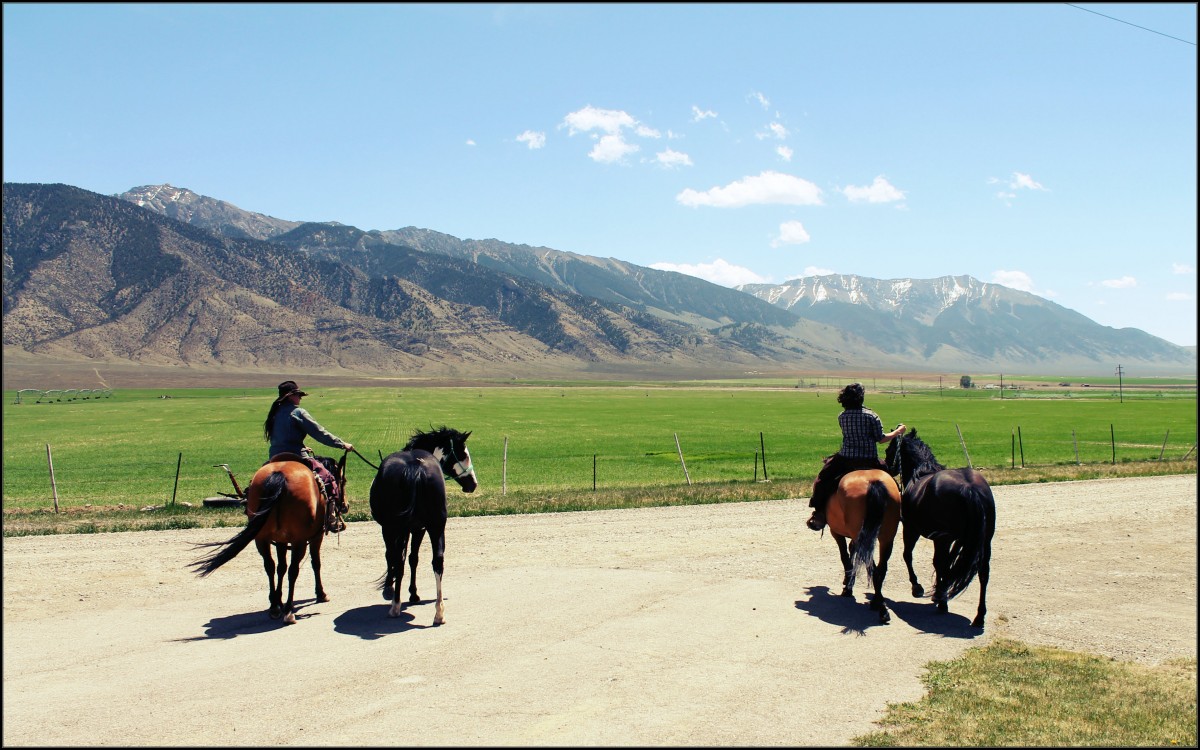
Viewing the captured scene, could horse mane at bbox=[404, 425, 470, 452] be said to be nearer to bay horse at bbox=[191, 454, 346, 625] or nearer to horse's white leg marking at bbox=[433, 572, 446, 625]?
bay horse at bbox=[191, 454, 346, 625]

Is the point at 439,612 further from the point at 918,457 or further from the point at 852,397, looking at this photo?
the point at 918,457

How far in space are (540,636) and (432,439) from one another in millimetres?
3705

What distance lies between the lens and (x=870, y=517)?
10.8 m

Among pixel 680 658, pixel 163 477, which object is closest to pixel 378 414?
pixel 163 477

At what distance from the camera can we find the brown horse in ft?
35.4

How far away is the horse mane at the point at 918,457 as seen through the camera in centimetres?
1190

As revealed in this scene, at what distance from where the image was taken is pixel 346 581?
42.4ft

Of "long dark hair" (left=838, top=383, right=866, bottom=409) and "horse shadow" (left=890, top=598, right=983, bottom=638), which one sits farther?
"long dark hair" (left=838, top=383, right=866, bottom=409)

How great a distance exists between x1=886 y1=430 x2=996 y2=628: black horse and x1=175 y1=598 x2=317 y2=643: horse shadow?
8486 millimetres

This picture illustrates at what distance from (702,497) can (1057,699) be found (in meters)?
14.7

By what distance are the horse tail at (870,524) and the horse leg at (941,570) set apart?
954 mm

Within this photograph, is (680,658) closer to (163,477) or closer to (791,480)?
(791,480)

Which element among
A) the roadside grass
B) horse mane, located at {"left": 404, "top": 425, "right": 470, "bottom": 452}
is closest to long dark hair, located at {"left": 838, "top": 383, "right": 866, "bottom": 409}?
the roadside grass

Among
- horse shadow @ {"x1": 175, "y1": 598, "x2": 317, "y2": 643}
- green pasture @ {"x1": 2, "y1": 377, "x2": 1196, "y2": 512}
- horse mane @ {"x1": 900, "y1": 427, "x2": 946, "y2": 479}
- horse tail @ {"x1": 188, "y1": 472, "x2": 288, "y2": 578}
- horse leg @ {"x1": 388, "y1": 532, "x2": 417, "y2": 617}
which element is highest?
horse mane @ {"x1": 900, "y1": 427, "x2": 946, "y2": 479}
